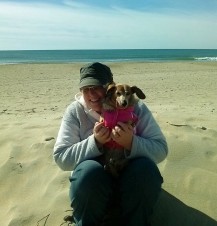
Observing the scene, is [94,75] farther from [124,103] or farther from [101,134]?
[101,134]

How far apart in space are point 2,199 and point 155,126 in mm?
1808

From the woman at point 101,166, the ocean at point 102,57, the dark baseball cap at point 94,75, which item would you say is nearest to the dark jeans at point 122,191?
the woman at point 101,166

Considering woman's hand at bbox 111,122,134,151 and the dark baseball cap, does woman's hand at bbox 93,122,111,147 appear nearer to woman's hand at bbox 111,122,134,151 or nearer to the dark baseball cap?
woman's hand at bbox 111,122,134,151

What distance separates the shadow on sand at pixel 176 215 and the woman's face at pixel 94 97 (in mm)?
1163

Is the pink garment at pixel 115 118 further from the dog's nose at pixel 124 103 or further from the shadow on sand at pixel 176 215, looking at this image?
the shadow on sand at pixel 176 215

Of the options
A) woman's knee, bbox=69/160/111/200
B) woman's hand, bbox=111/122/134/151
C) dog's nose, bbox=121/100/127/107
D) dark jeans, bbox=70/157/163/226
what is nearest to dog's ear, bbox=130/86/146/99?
dog's nose, bbox=121/100/127/107

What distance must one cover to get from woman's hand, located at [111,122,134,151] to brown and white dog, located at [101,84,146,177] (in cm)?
7

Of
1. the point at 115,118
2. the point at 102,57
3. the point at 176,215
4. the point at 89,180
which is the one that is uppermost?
the point at 115,118

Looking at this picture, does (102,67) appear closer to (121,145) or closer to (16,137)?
(121,145)

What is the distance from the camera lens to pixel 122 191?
2.96 m

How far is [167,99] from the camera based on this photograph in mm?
9867

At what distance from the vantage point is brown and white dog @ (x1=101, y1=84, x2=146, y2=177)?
3070 millimetres

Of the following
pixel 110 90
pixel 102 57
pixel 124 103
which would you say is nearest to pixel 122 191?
pixel 124 103

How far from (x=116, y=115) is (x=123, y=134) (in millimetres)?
218
